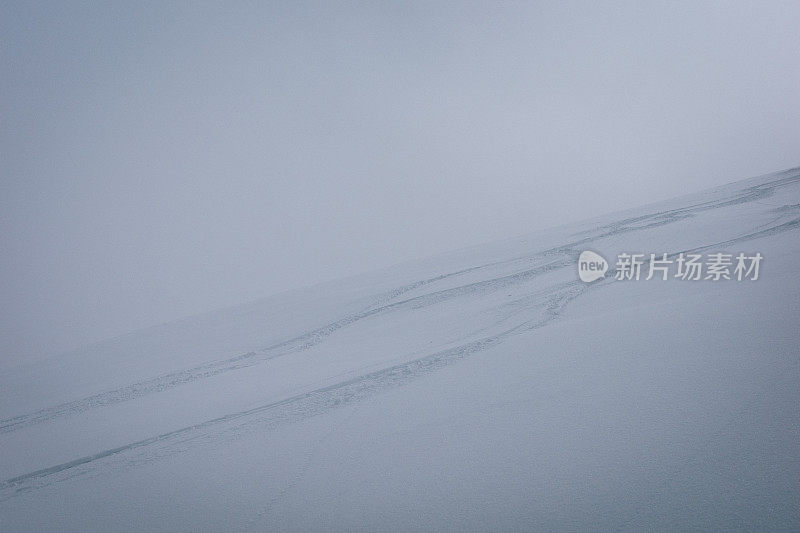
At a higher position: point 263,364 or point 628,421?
point 263,364

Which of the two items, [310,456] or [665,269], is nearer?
[310,456]

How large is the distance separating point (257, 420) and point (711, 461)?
4296mm

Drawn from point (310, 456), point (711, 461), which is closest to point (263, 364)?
point (310, 456)

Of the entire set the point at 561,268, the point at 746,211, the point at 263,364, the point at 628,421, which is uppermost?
the point at 746,211

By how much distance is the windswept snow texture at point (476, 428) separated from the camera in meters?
2.39

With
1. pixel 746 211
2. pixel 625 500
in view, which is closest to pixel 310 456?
pixel 625 500

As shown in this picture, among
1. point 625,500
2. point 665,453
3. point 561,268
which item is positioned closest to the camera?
point 625,500

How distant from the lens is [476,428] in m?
3.45

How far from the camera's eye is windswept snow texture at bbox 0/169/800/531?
239 centimetres

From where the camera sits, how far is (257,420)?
15.5ft

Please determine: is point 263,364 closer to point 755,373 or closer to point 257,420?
point 257,420

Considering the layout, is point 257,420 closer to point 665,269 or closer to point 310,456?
point 310,456

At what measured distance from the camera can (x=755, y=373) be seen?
3.21 meters

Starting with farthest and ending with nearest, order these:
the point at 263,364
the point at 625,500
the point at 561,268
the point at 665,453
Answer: the point at 561,268, the point at 263,364, the point at 665,453, the point at 625,500
